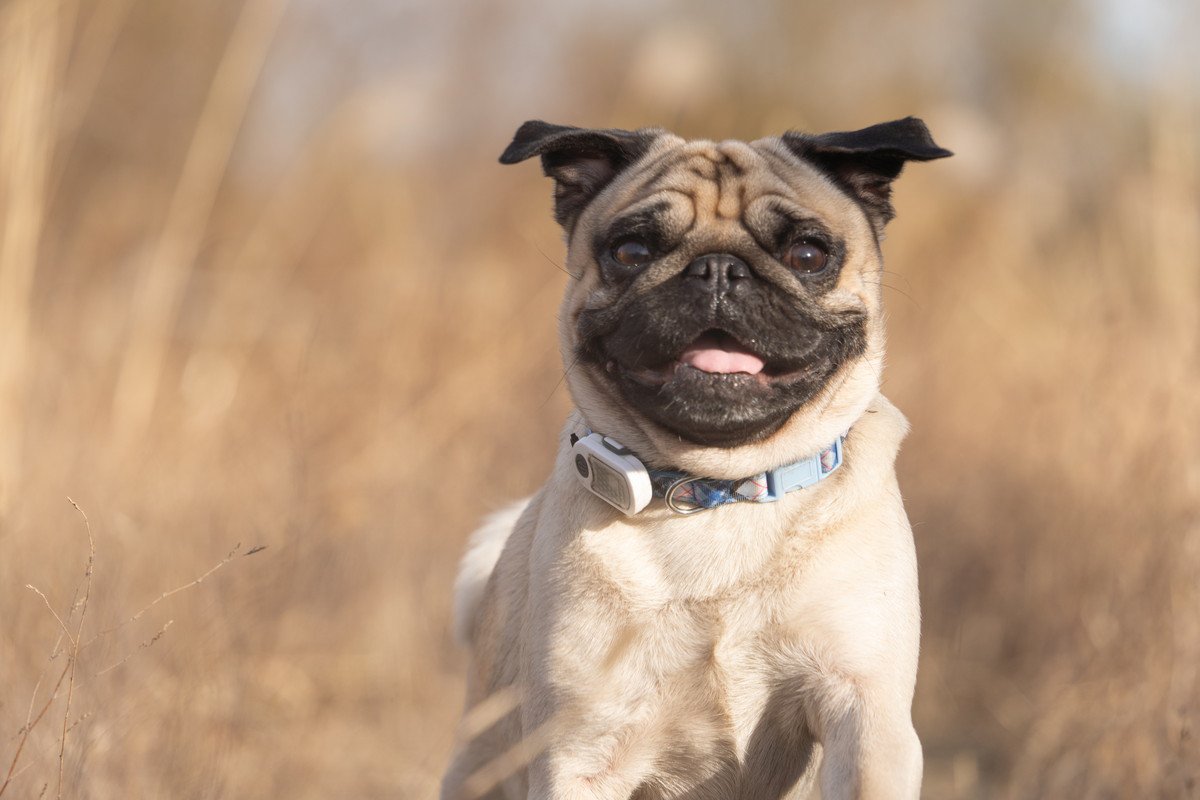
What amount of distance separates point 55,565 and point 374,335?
2.42 meters

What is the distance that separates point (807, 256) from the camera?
3.01m

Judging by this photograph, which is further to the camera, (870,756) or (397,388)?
(397,388)

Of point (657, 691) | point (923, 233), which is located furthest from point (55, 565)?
point (923, 233)

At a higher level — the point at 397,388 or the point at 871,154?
the point at 871,154

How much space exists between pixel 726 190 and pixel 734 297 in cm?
43

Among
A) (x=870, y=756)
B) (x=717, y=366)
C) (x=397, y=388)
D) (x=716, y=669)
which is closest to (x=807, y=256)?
(x=717, y=366)

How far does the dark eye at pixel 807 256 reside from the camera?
118 inches

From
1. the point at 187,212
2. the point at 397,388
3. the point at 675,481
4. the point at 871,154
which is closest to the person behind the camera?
the point at 675,481

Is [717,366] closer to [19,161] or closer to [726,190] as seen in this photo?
[726,190]

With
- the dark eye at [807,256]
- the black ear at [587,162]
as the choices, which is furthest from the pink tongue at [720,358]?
the black ear at [587,162]

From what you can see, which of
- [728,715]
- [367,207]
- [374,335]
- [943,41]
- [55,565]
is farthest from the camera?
[943,41]

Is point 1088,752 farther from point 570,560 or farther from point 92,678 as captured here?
point 92,678

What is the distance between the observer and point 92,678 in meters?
2.87

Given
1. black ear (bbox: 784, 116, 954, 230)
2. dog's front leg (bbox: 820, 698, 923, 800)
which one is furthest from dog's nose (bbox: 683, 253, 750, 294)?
dog's front leg (bbox: 820, 698, 923, 800)
